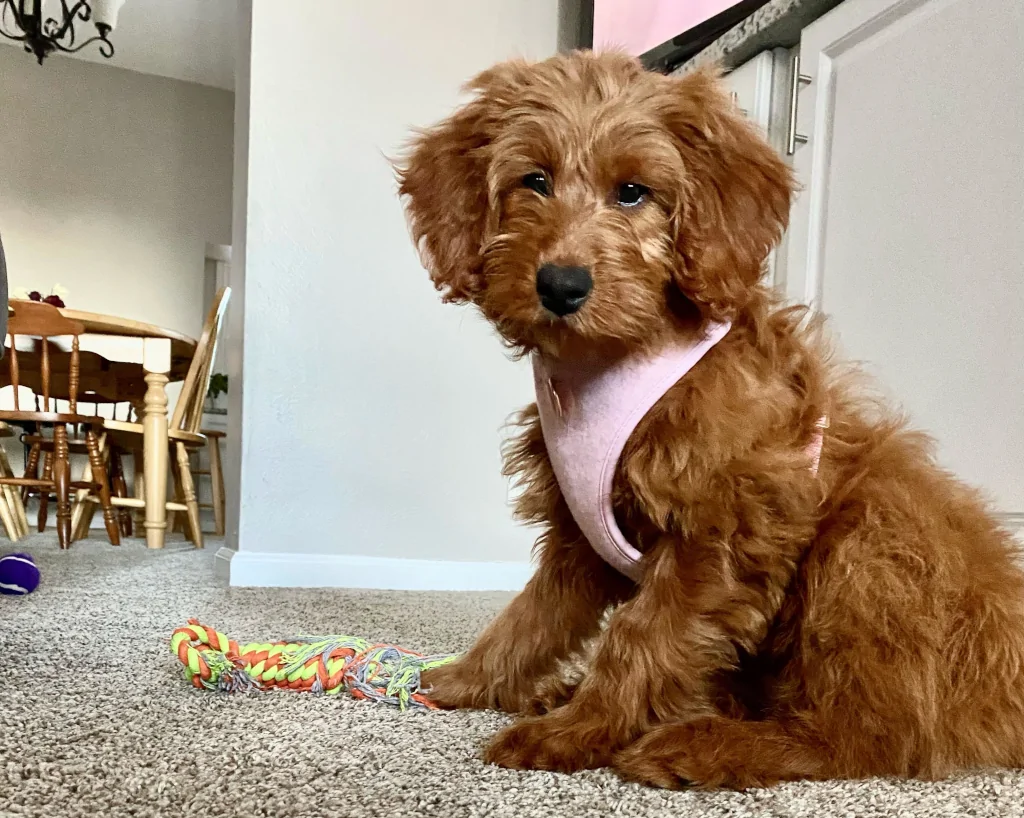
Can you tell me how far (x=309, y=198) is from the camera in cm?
269

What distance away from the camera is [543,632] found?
1.29 m

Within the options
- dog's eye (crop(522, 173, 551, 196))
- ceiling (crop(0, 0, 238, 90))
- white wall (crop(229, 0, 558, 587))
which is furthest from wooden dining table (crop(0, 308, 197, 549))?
dog's eye (crop(522, 173, 551, 196))

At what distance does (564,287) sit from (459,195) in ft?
0.89

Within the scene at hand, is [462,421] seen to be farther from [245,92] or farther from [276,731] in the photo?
[276,731]

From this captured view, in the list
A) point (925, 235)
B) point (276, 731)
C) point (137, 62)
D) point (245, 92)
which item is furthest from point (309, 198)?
point (137, 62)

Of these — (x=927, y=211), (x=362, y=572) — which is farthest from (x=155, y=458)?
(x=927, y=211)

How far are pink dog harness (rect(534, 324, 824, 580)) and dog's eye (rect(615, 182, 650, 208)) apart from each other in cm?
19

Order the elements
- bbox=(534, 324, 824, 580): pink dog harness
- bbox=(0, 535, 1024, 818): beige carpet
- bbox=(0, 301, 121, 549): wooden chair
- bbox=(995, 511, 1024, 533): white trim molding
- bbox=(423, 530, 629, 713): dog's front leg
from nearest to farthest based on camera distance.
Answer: bbox=(0, 535, 1024, 818): beige carpet < bbox=(534, 324, 824, 580): pink dog harness < bbox=(423, 530, 629, 713): dog's front leg < bbox=(995, 511, 1024, 533): white trim molding < bbox=(0, 301, 121, 549): wooden chair

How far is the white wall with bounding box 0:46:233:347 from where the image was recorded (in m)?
7.14

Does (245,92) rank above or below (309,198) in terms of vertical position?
above

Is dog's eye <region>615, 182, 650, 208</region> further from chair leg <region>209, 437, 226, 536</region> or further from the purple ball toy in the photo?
chair leg <region>209, 437, 226, 536</region>

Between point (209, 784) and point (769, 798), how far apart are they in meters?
0.61

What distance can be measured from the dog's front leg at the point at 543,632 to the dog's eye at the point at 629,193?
495 mm

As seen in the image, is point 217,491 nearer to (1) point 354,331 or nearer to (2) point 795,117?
(1) point 354,331
